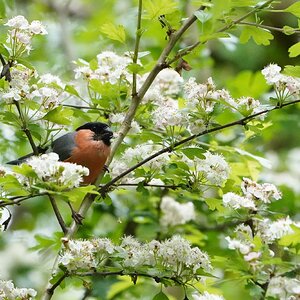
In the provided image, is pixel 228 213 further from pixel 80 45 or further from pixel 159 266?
pixel 80 45

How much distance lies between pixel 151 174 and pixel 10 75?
0.58 metres

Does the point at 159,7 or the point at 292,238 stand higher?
the point at 159,7

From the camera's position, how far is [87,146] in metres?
3.13

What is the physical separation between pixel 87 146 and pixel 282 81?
1.07 meters

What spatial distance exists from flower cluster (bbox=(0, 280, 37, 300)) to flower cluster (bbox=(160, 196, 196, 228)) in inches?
53.7

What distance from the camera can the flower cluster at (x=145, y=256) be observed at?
2232 millimetres

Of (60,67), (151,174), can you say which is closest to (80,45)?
(60,67)

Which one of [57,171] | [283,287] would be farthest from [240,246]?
[57,171]

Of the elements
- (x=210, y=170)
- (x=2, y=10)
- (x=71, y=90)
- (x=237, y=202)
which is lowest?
(x=237, y=202)

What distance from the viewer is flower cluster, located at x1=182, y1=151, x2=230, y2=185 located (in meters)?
2.39

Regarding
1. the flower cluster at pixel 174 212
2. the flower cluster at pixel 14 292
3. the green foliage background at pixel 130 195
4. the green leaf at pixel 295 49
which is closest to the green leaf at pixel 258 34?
the green foliage background at pixel 130 195

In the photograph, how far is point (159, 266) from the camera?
7.61 feet

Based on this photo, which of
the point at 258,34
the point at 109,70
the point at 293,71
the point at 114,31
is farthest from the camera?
the point at 109,70

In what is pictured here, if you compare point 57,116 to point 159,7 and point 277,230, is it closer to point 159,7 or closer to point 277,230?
point 159,7
